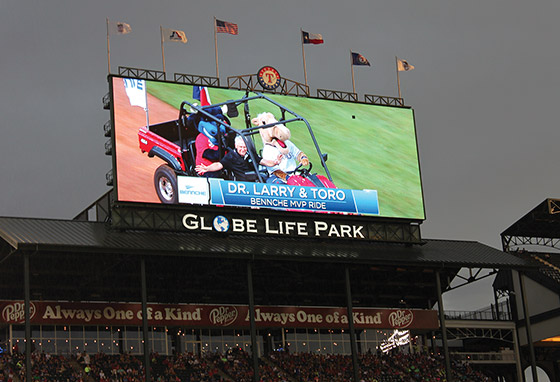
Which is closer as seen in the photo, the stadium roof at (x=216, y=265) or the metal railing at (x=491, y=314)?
the stadium roof at (x=216, y=265)

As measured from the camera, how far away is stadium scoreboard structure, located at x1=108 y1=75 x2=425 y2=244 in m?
50.4

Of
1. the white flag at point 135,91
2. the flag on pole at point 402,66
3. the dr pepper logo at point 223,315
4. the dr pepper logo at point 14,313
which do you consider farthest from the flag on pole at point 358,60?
the dr pepper logo at point 14,313

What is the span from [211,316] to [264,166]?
9106 mm

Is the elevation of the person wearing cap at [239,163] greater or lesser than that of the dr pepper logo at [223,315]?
greater

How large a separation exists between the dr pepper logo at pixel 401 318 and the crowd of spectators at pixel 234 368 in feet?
5.99

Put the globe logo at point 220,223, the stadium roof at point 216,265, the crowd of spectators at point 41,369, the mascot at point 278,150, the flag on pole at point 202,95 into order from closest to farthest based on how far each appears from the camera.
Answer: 1. the stadium roof at point 216,265
2. the crowd of spectators at point 41,369
3. the globe logo at point 220,223
4. the flag on pole at point 202,95
5. the mascot at point 278,150

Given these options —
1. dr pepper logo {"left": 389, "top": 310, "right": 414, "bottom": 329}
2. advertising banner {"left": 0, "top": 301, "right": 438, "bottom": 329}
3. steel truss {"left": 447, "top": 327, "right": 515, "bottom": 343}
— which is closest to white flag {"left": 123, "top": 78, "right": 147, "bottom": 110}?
advertising banner {"left": 0, "top": 301, "right": 438, "bottom": 329}

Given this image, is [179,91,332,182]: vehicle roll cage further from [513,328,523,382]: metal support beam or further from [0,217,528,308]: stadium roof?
[513,328,523,382]: metal support beam

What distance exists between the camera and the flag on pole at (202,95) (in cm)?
5306

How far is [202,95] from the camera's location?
5325cm

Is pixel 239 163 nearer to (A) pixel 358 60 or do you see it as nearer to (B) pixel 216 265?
(B) pixel 216 265
